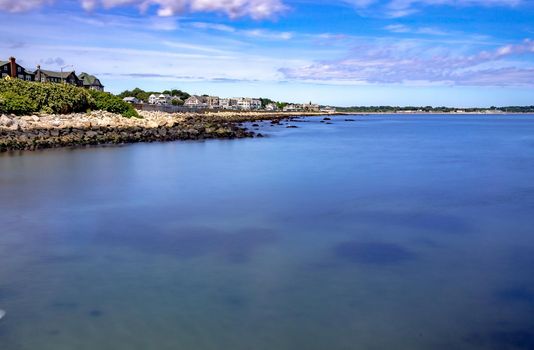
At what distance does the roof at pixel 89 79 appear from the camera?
7069cm

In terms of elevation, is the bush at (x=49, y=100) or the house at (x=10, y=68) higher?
the house at (x=10, y=68)

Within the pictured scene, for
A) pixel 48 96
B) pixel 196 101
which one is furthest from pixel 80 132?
pixel 196 101

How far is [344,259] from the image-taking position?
7.02 metres

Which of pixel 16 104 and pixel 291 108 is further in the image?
pixel 291 108

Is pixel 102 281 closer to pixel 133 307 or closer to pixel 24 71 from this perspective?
pixel 133 307

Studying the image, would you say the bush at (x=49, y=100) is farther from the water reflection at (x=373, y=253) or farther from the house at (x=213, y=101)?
the house at (x=213, y=101)

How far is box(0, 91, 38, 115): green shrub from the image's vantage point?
28828mm

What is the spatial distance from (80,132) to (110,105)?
1516cm

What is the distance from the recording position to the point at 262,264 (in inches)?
267

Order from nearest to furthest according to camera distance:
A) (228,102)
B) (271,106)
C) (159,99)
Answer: (159,99), (228,102), (271,106)

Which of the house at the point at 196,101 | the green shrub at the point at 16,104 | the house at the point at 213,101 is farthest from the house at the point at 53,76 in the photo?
the house at the point at 213,101

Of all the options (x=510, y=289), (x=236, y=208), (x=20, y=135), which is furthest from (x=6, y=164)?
(x=510, y=289)

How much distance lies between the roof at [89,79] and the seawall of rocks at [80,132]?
1657 inches

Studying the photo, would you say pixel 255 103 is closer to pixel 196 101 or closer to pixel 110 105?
pixel 196 101
